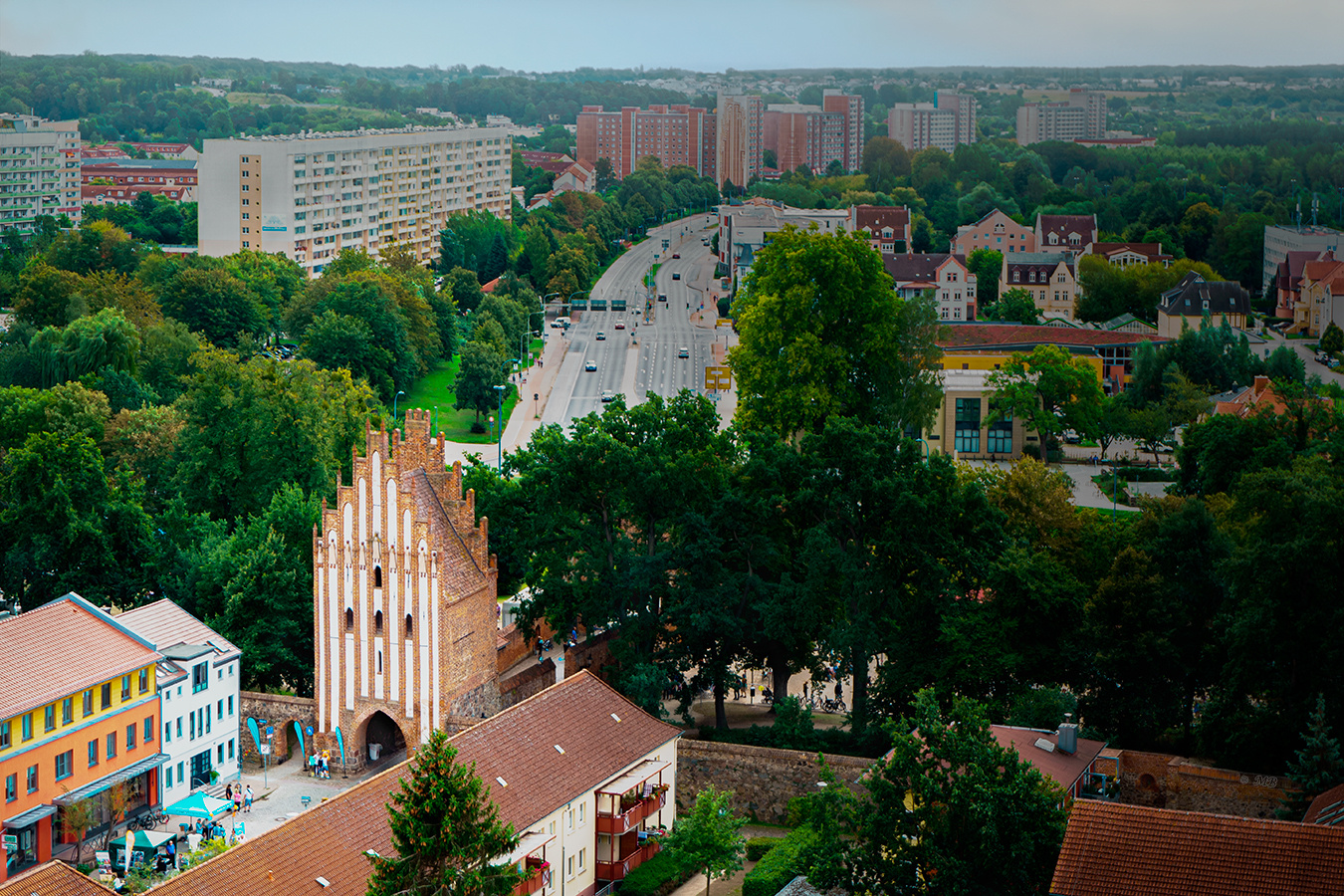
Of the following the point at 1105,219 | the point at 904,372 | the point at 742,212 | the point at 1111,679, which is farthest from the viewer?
the point at 1105,219

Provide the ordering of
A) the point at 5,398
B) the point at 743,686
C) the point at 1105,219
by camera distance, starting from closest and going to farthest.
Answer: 1. the point at 743,686
2. the point at 5,398
3. the point at 1105,219

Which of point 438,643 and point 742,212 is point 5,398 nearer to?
point 438,643

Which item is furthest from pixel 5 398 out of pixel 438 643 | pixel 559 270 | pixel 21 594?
pixel 559 270

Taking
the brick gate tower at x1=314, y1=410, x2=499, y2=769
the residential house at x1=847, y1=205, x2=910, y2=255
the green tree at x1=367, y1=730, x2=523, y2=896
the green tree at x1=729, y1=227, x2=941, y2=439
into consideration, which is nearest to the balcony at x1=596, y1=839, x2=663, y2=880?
the brick gate tower at x1=314, y1=410, x2=499, y2=769

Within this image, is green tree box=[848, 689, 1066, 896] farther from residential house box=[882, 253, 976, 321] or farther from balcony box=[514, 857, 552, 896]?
residential house box=[882, 253, 976, 321]

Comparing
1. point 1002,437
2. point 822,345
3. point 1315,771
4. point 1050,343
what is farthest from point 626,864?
point 1050,343

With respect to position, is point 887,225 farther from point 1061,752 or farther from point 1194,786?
point 1061,752
